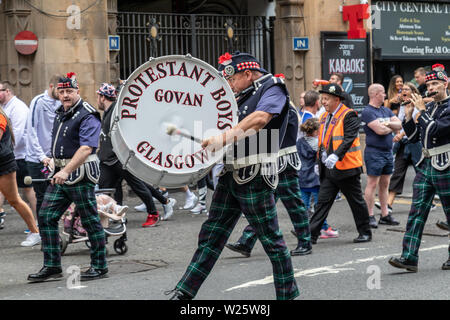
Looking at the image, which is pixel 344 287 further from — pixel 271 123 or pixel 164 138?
pixel 164 138

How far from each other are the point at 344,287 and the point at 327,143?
2610 mm

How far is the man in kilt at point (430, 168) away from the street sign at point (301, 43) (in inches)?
348

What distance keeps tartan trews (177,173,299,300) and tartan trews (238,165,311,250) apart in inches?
90.9

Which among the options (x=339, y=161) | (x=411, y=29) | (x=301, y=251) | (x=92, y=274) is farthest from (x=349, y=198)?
(x=411, y=29)

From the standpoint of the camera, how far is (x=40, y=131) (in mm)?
9656

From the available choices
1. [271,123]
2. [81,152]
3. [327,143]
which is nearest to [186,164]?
[271,123]

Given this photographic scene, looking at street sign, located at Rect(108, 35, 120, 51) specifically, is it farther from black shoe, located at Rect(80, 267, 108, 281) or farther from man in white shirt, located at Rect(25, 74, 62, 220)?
black shoe, located at Rect(80, 267, 108, 281)

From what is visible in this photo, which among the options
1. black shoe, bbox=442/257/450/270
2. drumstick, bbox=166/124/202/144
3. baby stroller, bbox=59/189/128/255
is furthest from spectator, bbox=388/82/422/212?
drumstick, bbox=166/124/202/144

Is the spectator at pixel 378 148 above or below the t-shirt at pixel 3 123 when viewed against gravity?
below

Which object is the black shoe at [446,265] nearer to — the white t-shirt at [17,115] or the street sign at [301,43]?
the white t-shirt at [17,115]

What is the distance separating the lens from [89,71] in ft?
44.7

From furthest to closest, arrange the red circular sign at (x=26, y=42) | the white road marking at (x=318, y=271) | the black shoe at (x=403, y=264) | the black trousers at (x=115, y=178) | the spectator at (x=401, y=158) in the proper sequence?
the red circular sign at (x=26, y=42) → the spectator at (x=401, y=158) → the black trousers at (x=115, y=178) → the black shoe at (x=403, y=264) → the white road marking at (x=318, y=271)

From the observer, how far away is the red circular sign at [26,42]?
13000 millimetres

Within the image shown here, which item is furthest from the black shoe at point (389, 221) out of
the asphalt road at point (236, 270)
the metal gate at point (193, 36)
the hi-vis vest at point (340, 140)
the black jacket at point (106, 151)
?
the metal gate at point (193, 36)
